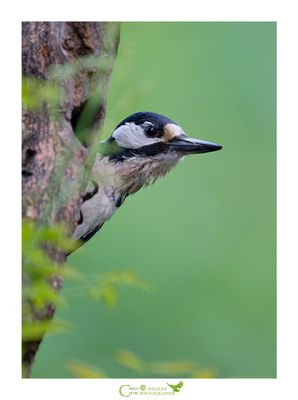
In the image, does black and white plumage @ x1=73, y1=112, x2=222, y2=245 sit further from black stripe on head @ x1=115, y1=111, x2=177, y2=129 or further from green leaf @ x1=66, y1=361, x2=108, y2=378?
green leaf @ x1=66, y1=361, x2=108, y2=378

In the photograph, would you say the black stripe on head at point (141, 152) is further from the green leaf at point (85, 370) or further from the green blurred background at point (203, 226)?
the green leaf at point (85, 370)

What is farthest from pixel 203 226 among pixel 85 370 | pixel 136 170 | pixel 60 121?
pixel 85 370

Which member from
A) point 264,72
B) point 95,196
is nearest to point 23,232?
point 95,196

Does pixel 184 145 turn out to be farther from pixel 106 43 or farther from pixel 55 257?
pixel 55 257

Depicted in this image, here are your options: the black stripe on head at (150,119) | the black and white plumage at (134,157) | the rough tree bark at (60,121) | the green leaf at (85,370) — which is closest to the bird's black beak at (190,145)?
the black and white plumage at (134,157)

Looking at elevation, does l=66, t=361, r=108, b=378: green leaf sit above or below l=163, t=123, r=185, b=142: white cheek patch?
below

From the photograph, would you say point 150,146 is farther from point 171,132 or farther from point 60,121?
point 60,121

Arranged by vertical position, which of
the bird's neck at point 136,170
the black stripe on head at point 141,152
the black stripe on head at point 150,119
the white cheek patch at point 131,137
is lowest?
the bird's neck at point 136,170

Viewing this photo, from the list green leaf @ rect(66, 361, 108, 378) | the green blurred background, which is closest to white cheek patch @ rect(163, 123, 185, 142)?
the green blurred background
